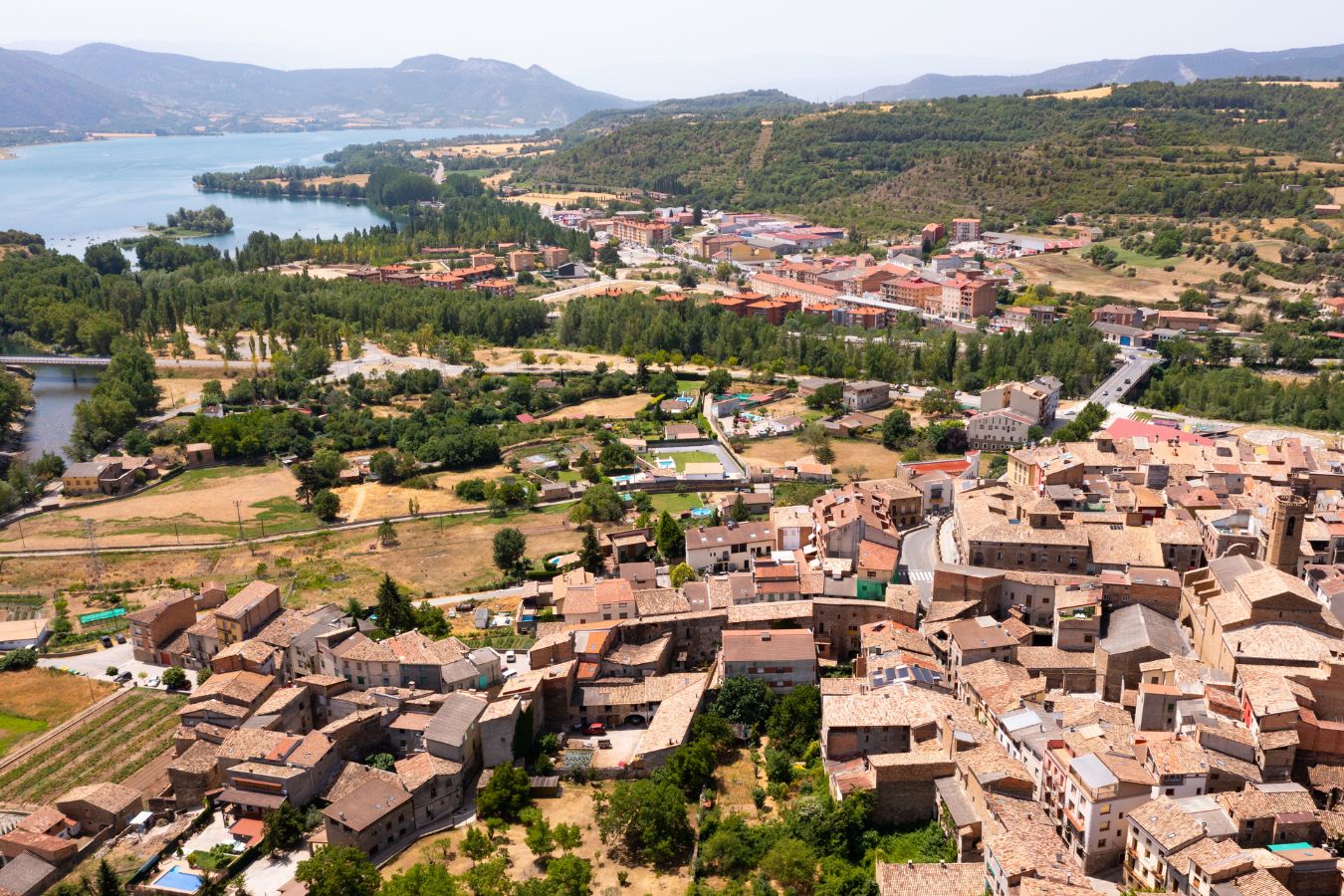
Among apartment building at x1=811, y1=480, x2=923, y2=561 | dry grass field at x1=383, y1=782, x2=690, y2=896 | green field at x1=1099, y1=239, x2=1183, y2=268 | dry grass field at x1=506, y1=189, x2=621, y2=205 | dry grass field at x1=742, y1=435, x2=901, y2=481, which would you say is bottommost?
dry grass field at x1=383, y1=782, x2=690, y2=896

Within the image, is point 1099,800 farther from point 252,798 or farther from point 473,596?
point 473,596

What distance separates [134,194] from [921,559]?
111853 mm

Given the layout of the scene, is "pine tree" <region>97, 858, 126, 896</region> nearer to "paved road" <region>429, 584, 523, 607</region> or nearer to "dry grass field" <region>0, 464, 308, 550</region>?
"paved road" <region>429, 584, 523, 607</region>

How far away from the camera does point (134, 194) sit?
11069cm

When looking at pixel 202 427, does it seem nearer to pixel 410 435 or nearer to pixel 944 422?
pixel 410 435

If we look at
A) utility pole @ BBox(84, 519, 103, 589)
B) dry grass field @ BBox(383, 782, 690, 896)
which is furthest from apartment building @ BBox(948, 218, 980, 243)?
dry grass field @ BBox(383, 782, 690, 896)

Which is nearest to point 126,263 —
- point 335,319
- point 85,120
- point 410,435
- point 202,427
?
point 335,319

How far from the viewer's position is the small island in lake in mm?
84125

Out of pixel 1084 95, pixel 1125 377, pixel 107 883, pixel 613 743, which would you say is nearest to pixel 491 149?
pixel 1084 95

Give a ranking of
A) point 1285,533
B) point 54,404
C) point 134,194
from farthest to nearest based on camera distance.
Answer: point 134,194 < point 54,404 < point 1285,533

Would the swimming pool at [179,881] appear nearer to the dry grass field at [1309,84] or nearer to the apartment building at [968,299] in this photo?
the apartment building at [968,299]

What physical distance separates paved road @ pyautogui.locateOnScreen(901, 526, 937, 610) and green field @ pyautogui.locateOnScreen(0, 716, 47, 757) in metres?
17.3

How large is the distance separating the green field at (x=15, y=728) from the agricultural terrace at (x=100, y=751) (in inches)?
27.4

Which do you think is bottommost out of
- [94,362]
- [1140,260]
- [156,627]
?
[156,627]
